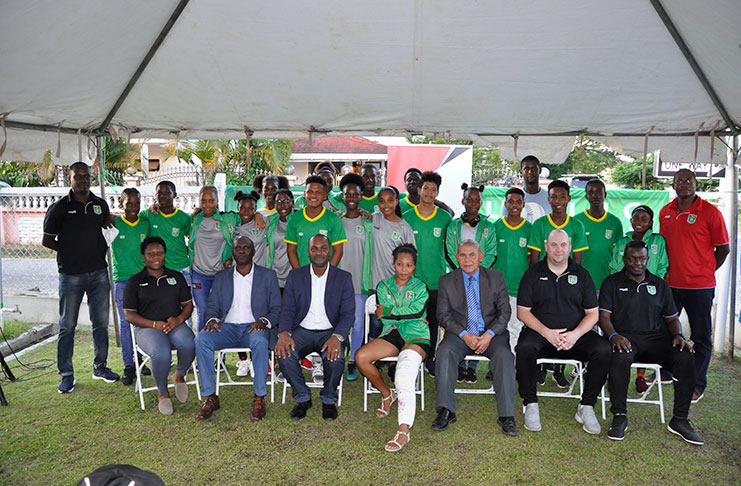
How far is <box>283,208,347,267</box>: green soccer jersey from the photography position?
181 inches

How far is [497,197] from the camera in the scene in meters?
7.81

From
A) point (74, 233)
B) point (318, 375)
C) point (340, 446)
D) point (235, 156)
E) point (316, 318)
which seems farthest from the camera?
point (235, 156)

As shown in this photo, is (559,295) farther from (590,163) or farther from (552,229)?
(590,163)

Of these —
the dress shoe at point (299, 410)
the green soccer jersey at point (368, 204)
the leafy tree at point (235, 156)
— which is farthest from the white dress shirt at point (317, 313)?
the leafy tree at point (235, 156)

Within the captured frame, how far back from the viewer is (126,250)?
15.7ft

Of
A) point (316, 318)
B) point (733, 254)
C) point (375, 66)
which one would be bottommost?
point (316, 318)

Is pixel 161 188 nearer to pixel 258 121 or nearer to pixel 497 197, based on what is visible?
pixel 258 121

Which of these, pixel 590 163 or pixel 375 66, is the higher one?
pixel 590 163

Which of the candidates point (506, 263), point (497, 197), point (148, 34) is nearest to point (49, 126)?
point (148, 34)

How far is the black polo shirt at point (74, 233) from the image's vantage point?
4.50 meters

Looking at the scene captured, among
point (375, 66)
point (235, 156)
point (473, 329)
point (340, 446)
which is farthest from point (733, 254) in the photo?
point (235, 156)

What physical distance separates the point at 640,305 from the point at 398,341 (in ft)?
6.26

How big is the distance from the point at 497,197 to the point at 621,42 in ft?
12.9

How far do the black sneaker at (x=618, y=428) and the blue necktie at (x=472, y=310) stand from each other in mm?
1156
